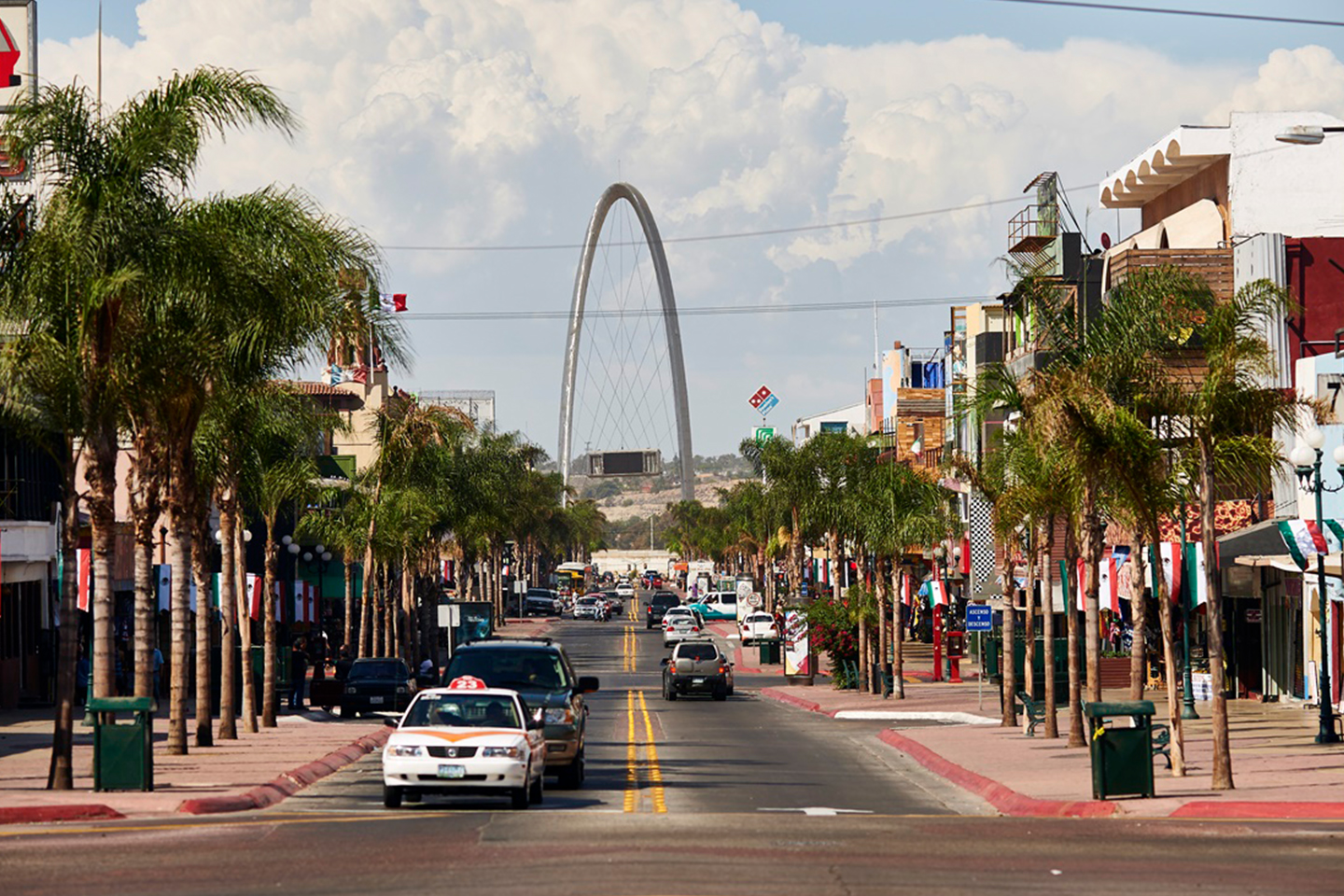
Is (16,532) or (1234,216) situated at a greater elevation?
(1234,216)

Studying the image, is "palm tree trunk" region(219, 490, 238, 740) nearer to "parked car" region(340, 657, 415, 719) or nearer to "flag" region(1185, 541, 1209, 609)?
"parked car" region(340, 657, 415, 719)

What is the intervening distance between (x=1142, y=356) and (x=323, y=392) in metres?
82.0

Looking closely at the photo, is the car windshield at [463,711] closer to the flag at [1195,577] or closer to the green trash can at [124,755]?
the green trash can at [124,755]

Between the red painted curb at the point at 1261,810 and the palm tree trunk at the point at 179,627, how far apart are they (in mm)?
16548

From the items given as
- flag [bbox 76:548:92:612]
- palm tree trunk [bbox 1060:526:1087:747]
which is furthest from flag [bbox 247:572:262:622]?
palm tree trunk [bbox 1060:526:1087:747]

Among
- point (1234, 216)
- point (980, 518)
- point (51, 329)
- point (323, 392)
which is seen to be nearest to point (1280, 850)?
point (51, 329)

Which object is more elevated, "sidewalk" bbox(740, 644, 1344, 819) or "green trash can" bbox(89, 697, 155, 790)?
"green trash can" bbox(89, 697, 155, 790)

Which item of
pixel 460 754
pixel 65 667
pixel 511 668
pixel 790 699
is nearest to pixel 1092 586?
pixel 511 668

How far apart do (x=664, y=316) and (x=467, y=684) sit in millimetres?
153554

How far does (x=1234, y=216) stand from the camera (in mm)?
57781

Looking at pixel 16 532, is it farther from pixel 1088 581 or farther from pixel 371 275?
pixel 1088 581

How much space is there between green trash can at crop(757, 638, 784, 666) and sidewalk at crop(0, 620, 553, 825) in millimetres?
35492

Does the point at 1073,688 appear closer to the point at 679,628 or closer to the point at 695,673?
the point at 695,673

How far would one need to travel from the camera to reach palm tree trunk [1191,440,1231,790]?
77.8 feet
